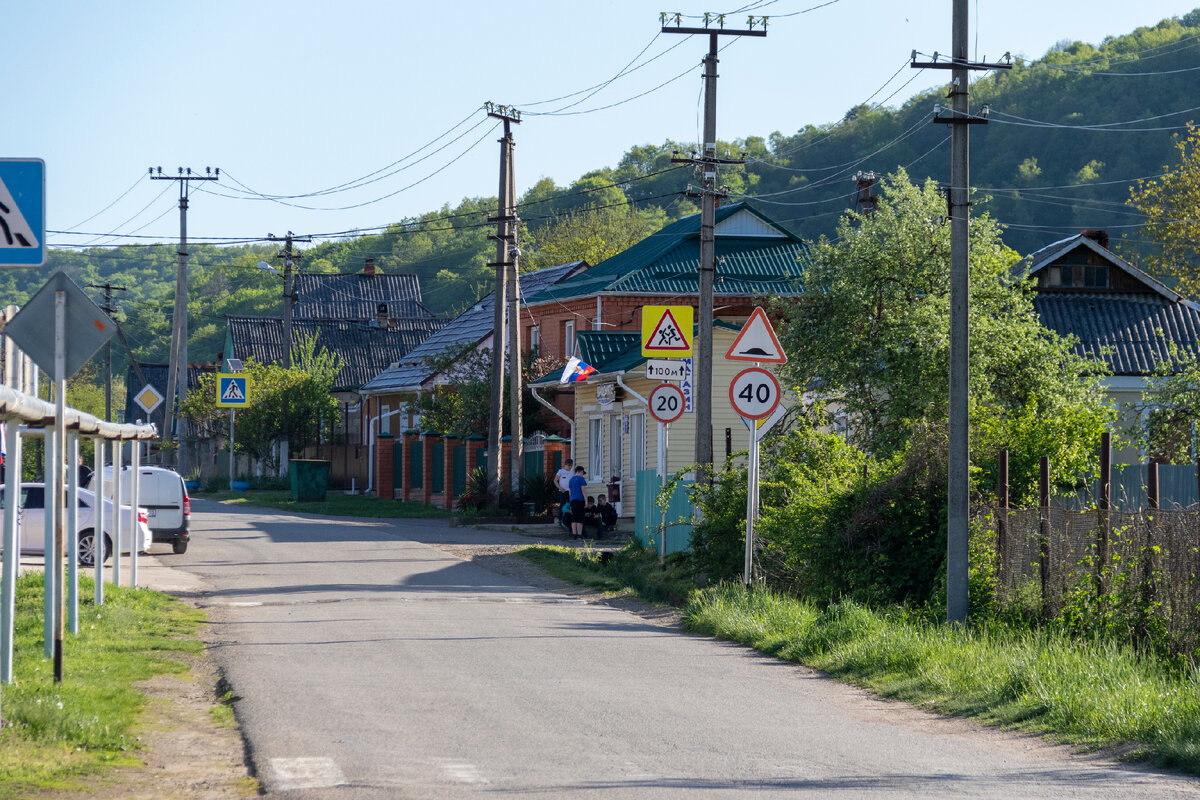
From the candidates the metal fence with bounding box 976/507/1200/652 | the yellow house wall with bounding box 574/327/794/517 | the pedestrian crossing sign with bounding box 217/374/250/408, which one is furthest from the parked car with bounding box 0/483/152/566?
the pedestrian crossing sign with bounding box 217/374/250/408

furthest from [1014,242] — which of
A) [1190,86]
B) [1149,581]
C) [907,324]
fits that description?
[1149,581]

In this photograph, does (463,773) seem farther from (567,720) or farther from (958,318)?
(958,318)

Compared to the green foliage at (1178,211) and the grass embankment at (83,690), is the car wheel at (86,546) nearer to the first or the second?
the grass embankment at (83,690)

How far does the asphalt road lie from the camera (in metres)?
7.46

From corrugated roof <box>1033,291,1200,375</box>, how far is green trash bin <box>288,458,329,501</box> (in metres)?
22.5

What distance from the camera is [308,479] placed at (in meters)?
Result: 44.4

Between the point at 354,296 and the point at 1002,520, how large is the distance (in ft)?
236

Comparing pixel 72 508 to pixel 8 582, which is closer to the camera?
pixel 8 582

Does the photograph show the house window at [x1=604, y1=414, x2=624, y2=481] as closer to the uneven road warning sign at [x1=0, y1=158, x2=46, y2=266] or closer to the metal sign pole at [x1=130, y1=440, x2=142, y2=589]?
the metal sign pole at [x1=130, y1=440, x2=142, y2=589]

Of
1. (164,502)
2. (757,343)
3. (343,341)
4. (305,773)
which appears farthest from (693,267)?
(305,773)

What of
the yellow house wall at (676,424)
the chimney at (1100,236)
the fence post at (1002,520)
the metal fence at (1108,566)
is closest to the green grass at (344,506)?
the yellow house wall at (676,424)

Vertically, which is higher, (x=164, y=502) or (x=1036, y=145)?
(x=1036, y=145)

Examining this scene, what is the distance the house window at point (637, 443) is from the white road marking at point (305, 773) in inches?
985

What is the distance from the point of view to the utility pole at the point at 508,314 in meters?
33.7
